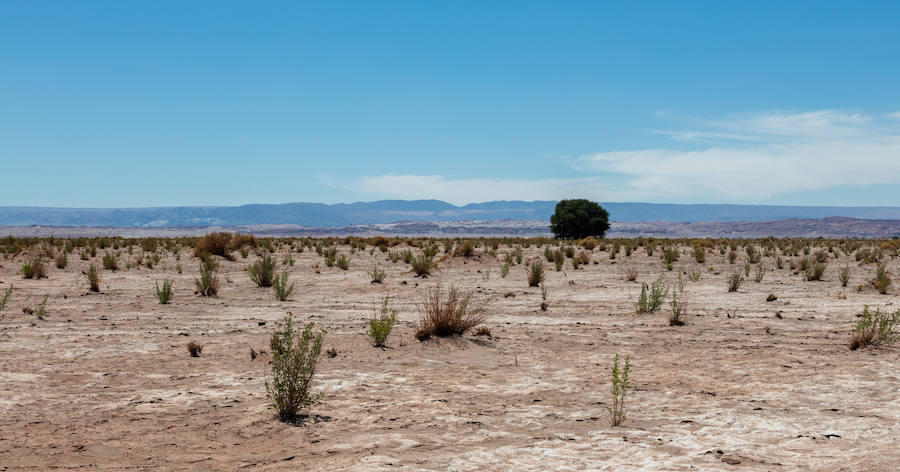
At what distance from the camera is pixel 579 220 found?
64.6m

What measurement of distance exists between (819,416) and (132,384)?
7166 millimetres

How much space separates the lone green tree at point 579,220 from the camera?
64.8 meters

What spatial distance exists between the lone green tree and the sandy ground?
5098 centimetres

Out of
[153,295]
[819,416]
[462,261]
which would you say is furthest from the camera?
[462,261]

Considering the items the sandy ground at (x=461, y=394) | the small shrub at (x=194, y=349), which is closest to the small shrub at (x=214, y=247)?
the sandy ground at (x=461, y=394)

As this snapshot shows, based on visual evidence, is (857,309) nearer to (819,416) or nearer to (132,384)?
(819,416)

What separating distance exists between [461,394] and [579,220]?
58.8 m

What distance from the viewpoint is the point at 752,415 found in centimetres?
637

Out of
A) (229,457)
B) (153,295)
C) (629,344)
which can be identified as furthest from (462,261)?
(229,457)

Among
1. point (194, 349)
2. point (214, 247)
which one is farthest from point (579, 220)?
point (194, 349)

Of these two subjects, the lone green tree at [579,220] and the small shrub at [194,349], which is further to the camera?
the lone green tree at [579,220]

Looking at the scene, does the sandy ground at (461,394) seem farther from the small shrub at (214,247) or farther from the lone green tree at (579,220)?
the lone green tree at (579,220)

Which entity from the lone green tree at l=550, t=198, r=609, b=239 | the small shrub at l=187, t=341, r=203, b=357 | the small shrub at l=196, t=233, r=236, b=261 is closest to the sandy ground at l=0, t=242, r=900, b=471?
the small shrub at l=187, t=341, r=203, b=357

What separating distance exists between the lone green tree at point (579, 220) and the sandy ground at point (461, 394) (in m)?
51.0
